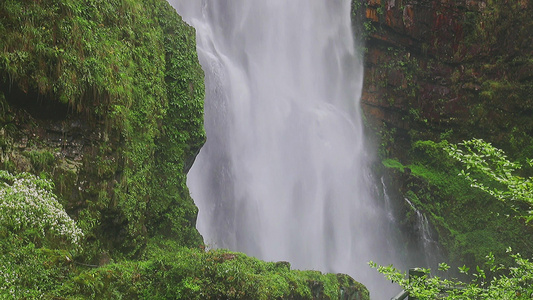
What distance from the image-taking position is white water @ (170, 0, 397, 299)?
49.8 feet

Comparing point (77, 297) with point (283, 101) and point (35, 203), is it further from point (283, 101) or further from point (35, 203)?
point (283, 101)

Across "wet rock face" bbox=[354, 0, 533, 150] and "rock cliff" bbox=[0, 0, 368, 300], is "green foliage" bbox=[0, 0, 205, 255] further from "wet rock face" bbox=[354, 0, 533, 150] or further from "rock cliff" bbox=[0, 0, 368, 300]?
"wet rock face" bbox=[354, 0, 533, 150]

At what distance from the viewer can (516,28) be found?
66.0 ft

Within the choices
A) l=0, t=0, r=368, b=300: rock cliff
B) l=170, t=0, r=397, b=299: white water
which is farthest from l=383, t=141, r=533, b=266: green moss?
l=0, t=0, r=368, b=300: rock cliff

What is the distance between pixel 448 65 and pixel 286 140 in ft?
35.1

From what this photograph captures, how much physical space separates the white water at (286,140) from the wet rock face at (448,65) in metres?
1.64

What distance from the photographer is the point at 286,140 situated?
60.2 feet

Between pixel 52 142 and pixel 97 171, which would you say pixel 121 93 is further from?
pixel 52 142

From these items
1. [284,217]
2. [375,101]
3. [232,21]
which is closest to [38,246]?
[284,217]

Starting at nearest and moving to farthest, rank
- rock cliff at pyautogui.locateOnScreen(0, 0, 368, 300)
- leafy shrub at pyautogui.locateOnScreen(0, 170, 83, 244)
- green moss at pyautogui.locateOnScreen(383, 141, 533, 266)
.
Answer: leafy shrub at pyautogui.locateOnScreen(0, 170, 83, 244) → rock cliff at pyautogui.locateOnScreen(0, 0, 368, 300) → green moss at pyautogui.locateOnScreen(383, 141, 533, 266)

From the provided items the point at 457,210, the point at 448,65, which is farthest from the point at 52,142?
the point at 448,65

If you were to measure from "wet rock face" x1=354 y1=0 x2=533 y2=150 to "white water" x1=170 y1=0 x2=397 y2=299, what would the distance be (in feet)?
5.38

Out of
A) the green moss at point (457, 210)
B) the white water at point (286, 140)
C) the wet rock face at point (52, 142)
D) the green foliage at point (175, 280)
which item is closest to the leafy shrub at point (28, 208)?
the green foliage at point (175, 280)

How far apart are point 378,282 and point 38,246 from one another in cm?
1629
